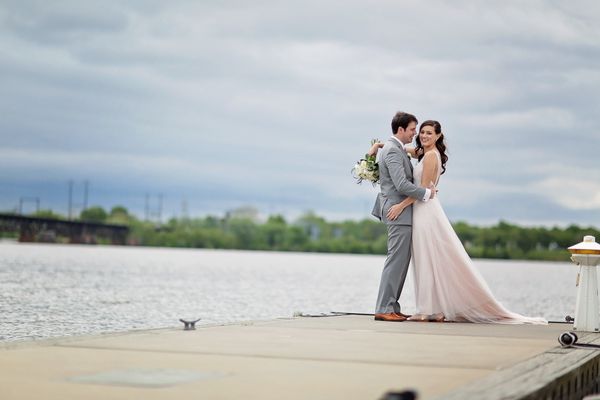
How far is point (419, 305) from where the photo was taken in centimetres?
1273

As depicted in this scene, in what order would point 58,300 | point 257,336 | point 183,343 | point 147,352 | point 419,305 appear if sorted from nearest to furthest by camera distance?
point 147,352
point 183,343
point 257,336
point 419,305
point 58,300

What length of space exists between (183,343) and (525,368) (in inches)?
117

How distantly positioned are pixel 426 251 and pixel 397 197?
2.45 feet

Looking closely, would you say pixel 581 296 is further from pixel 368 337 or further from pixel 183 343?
pixel 183 343

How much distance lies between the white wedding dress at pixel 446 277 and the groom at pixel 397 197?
17 centimetres

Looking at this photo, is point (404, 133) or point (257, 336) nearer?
point (257, 336)

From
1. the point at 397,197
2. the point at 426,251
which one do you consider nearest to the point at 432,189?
the point at 397,197

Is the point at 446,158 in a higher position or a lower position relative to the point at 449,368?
higher

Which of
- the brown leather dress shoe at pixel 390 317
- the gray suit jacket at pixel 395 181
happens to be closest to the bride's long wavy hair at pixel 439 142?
the gray suit jacket at pixel 395 181

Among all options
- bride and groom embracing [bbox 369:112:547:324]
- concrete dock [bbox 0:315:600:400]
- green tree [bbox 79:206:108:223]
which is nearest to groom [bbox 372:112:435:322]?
bride and groom embracing [bbox 369:112:547:324]

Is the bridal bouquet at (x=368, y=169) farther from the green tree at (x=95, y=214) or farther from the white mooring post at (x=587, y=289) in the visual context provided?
the green tree at (x=95, y=214)

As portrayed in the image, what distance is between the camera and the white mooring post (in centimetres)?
1107

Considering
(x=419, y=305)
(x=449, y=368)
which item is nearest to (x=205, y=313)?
(x=419, y=305)

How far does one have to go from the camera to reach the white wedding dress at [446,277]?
12750 mm
